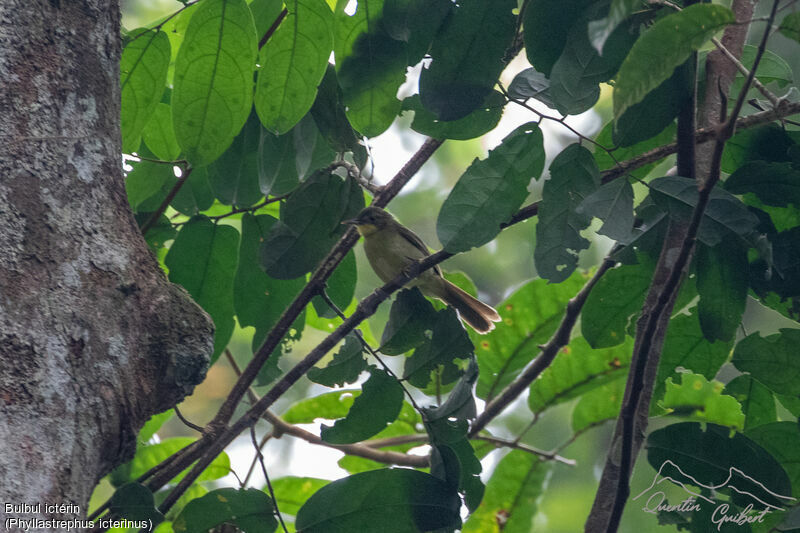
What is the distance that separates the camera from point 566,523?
5262 millimetres

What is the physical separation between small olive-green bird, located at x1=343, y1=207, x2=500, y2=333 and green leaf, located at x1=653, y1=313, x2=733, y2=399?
3.32 ft

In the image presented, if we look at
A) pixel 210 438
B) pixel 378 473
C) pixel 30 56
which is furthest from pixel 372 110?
pixel 210 438

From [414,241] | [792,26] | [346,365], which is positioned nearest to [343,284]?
[346,365]

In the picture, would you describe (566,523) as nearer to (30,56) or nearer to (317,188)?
(317,188)

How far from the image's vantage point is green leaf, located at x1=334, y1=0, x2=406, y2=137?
6.77 feet

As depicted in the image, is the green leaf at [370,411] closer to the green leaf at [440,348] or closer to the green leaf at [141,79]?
the green leaf at [440,348]

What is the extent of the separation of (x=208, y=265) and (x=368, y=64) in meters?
1.05

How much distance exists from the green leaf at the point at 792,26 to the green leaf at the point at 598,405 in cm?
211

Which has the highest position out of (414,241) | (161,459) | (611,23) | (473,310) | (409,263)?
(414,241)

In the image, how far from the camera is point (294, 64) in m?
2.18

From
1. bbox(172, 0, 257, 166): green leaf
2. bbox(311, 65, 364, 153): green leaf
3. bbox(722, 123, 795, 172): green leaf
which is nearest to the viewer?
bbox(172, 0, 257, 166): green leaf

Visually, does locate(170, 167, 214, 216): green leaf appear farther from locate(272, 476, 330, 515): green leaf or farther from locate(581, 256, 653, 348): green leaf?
locate(581, 256, 653, 348): green leaf

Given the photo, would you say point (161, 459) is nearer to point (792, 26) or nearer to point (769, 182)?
point (769, 182)

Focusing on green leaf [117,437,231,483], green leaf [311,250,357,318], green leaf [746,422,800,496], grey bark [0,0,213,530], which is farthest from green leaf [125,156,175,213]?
green leaf [746,422,800,496]
